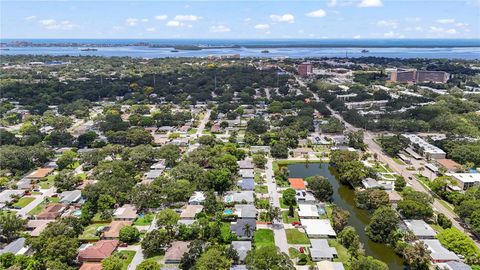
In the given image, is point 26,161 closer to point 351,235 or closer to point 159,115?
point 159,115

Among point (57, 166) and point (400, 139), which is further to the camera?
point (400, 139)

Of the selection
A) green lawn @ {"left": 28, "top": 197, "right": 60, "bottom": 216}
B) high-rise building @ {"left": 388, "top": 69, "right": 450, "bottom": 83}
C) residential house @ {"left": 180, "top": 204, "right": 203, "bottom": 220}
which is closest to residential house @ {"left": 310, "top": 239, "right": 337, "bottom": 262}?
residential house @ {"left": 180, "top": 204, "right": 203, "bottom": 220}

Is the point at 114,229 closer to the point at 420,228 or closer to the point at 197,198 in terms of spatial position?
the point at 197,198

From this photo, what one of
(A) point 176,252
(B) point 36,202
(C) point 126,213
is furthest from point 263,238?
(B) point 36,202

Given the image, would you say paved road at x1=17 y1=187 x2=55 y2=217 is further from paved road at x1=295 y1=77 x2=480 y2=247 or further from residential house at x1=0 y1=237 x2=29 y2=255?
paved road at x1=295 y1=77 x2=480 y2=247

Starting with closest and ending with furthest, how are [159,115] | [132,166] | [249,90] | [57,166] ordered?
[132,166] < [57,166] < [159,115] < [249,90]

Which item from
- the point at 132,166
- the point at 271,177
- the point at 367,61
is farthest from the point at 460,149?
the point at 367,61
